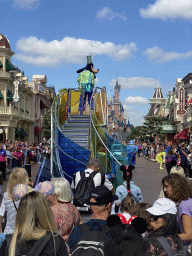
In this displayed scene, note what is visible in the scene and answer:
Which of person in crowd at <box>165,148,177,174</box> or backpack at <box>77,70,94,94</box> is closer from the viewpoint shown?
person in crowd at <box>165,148,177,174</box>

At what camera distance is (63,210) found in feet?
12.7

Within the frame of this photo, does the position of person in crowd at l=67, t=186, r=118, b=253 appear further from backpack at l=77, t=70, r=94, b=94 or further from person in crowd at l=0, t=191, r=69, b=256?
backpack at l=77, t=70, r=94, b=94

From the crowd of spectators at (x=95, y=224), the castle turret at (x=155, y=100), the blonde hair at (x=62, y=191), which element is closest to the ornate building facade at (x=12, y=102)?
the blonde hair at (x=62, y=191)

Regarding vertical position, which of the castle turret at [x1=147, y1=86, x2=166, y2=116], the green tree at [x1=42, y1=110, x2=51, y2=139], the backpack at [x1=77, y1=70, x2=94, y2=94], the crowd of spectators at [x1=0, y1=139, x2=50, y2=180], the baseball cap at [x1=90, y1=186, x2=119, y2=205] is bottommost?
the crowd of spectators at [x1=0, y1=139, x2=50, y2=180]

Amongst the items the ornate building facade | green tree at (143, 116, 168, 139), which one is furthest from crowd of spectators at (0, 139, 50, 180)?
green tree at (143, 116, 168, 139)

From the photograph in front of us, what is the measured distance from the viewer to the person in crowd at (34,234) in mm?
2551

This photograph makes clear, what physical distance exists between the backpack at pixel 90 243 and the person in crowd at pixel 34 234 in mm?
136

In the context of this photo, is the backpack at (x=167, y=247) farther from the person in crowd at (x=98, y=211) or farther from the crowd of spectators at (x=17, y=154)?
the crowd of spectators at (x=17, y=154)

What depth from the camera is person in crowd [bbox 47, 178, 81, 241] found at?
3.78 meters

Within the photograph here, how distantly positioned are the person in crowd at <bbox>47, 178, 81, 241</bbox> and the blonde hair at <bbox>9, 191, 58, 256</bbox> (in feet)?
3.73

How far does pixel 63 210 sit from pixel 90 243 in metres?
Answer: 1.17

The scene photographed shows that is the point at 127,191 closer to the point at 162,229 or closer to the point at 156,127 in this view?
the point at 162,229

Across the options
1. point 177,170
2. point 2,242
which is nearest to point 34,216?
point 2,242

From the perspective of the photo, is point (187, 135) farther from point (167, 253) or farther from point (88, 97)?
point (167, 253)
